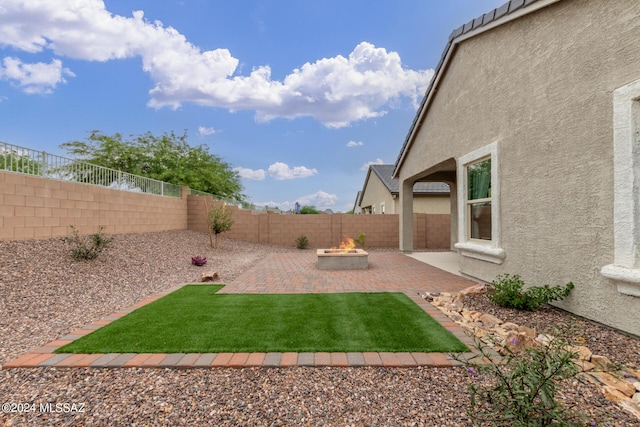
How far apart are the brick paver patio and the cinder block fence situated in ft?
14.1

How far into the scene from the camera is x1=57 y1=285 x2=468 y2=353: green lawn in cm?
308

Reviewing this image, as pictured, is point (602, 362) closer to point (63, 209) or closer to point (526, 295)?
point (526, 295)

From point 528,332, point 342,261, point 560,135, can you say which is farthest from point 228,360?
point 342,261

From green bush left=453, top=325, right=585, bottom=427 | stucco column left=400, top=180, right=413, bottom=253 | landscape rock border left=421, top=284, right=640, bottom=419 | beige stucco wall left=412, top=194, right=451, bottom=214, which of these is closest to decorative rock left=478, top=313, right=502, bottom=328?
landscape rock border left=421, top=284, right=640, bottom=419

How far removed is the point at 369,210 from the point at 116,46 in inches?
795

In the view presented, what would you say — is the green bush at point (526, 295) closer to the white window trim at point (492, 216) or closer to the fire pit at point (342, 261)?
the white window trim at point (492, 216)

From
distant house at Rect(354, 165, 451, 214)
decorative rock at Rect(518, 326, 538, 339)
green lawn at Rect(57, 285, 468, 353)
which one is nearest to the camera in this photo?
green lawn at Rect(57, 285, 468, 353)

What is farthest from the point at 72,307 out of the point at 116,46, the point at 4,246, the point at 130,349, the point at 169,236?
the point at 116,46

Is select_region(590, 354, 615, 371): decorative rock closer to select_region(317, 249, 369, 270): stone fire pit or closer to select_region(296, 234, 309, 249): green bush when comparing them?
select_region(317, 249, 369, 270): stone fire pit

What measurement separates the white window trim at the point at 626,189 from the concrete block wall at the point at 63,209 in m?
10.7

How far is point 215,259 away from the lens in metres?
10.1

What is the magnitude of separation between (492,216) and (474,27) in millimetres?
3966

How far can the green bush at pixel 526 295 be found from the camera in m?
3.99

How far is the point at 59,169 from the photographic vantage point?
25.2 feet
